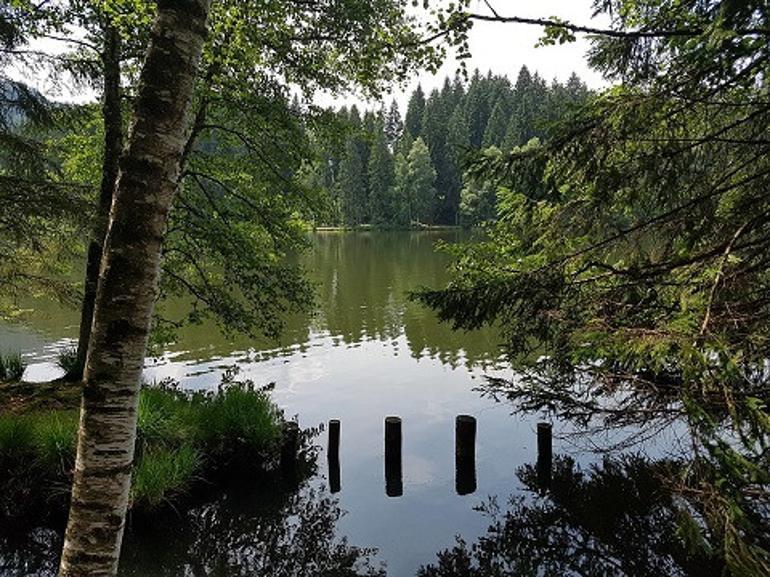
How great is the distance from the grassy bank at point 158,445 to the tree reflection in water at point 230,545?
1.34 feet

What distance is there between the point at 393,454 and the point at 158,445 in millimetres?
4072

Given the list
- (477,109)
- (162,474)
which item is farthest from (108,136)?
(477,109)

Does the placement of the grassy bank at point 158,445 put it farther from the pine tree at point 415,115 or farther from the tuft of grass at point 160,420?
the pine tree at point 415,115

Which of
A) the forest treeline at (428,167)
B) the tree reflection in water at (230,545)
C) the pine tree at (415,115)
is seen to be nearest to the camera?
the tree reflection in water at (230,545)

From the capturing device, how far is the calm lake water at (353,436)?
727 cm

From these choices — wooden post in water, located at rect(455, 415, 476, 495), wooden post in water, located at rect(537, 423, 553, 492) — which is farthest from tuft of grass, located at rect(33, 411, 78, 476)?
wooden post in water, located at rect(537, 423, 553, 492)

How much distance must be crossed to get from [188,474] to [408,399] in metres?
7.12

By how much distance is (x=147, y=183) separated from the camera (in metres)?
2.59

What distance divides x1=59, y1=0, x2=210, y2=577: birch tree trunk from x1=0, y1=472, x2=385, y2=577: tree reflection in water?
466cm

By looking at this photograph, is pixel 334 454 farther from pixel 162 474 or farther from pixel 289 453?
pixel 162 474

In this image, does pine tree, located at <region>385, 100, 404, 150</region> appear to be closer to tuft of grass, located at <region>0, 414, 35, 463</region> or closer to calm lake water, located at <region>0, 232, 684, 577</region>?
calm lake water, located at <region>0, 232, 684, 577</region>

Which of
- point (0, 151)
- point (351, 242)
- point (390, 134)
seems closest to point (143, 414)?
point (0, 151)

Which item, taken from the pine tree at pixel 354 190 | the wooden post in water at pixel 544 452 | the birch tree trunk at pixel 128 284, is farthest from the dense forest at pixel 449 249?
the pine tree at pixel 354 190

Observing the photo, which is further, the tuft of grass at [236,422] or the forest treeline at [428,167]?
the forest treeline at [428,167]
